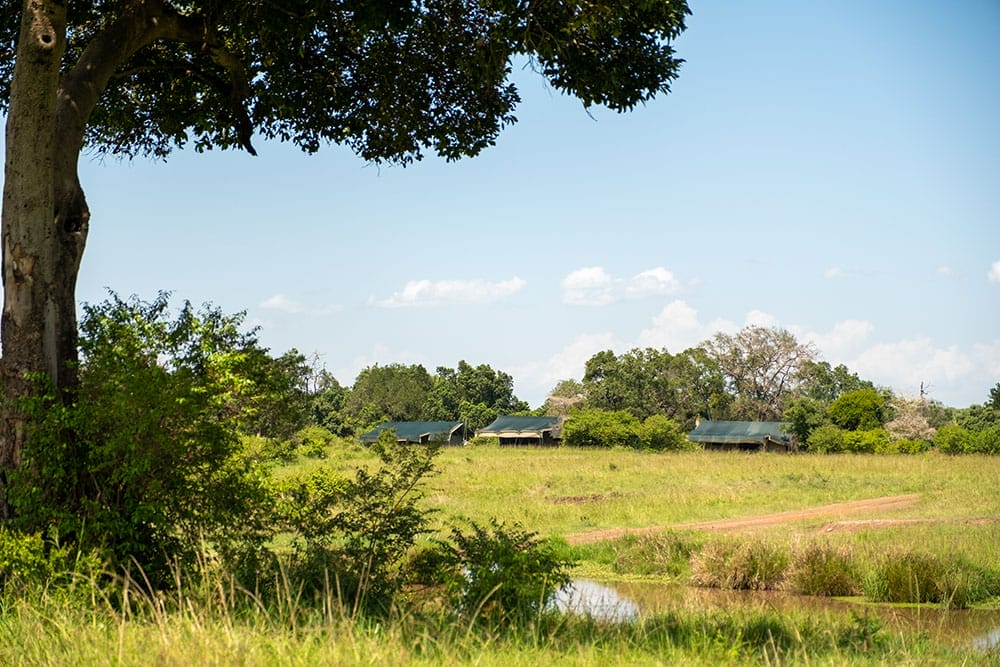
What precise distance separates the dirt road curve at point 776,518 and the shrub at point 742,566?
11.0 feet

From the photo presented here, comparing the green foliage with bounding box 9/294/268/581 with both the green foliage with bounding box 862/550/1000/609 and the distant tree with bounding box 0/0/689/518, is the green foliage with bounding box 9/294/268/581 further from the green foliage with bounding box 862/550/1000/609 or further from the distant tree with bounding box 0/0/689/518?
the green foliage with bounding box 862/550/1000/609

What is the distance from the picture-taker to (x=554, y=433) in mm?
78625

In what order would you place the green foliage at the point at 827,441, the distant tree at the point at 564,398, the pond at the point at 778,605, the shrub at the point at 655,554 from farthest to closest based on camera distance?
1. the distant tree at the point at 564,398
2. the green foliage at the point at 827,441
3. the shrub at the point at 655,554
4. the pond at the point at 778,605

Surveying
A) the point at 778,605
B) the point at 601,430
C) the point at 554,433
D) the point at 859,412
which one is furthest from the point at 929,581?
the point at 554,433

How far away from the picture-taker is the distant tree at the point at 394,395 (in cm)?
9800

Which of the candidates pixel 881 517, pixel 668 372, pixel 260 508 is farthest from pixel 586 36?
pixel 668 372

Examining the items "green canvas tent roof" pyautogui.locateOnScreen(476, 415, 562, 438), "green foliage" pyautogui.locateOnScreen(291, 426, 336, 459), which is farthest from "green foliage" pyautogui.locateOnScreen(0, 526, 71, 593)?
"green canvas tent roof" pyautogui.locateOnScreen(476, 415, 562, 438)

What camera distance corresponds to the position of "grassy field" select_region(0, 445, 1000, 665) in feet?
20.1

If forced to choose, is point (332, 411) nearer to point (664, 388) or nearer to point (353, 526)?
point (664, 388)

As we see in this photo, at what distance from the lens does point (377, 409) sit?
91875 millimetres

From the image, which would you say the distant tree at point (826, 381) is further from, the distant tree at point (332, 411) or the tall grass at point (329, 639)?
the tall grass at point (329, 639)

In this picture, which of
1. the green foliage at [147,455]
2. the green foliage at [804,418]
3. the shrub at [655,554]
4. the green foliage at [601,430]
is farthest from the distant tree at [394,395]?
the green foliage at [147,455]

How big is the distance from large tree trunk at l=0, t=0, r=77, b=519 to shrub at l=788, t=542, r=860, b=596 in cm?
1049

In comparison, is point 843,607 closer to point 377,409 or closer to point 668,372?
point 668,372
